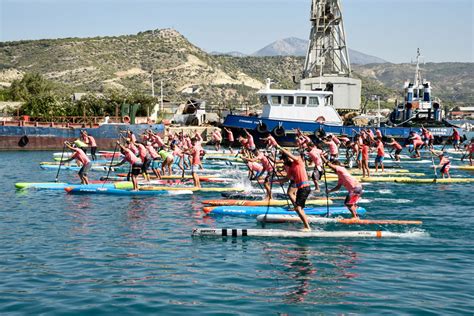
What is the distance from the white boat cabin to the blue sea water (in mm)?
28465

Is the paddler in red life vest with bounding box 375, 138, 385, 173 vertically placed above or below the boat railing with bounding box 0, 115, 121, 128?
below

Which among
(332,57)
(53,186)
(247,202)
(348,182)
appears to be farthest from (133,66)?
(348,182)

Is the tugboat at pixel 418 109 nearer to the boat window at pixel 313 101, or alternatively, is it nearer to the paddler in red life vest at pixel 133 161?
the boat window at pixel 313 101

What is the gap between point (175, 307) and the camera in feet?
38.6

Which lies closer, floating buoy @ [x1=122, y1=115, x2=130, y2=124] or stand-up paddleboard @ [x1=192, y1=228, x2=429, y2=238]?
stand-up paddleboard @ [x1=192, y1=228, x2=429, y2=238]

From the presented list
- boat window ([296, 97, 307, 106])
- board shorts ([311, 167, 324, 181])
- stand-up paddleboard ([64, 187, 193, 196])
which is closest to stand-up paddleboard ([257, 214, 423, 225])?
board shorts ([311, 167, 324, 181])

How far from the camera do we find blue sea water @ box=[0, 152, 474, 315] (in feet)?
39.3

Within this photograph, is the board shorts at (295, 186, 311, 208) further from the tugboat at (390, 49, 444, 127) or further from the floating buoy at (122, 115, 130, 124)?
the tugboat at (390, 49, 444, 127)

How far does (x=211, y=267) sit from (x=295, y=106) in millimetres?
37052

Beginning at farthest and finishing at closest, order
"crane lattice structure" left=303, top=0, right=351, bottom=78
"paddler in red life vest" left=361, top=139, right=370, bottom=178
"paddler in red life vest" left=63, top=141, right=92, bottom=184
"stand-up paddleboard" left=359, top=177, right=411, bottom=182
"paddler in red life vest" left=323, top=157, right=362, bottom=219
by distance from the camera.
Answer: "crane lattice structure" left=303, top=0, right=351, bottom=78 → "paddler in red life vest" left=361, top=139, right=370, bottom=178 → "stand-up paddleboard" left=359, top=177, right=411, bottom=182 → "paddler in red life vest" left=63, top=141, right=92, bottom=184 → "paddler in red life vest" left=323, top=157, right=362, bottom=219

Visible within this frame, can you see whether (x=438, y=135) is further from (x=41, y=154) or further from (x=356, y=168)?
(x=41, y=154)

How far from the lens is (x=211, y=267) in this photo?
47.7ft

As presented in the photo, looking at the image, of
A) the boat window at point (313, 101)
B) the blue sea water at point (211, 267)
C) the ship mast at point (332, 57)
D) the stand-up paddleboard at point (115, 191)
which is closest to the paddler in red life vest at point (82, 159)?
the stand-up paddleboard at point (115, 191)

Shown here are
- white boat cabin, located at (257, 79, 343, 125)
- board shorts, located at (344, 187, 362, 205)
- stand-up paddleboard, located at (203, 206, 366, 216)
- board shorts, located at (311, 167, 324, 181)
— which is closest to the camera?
board shorts, located at (344, 187, 362, 205)
